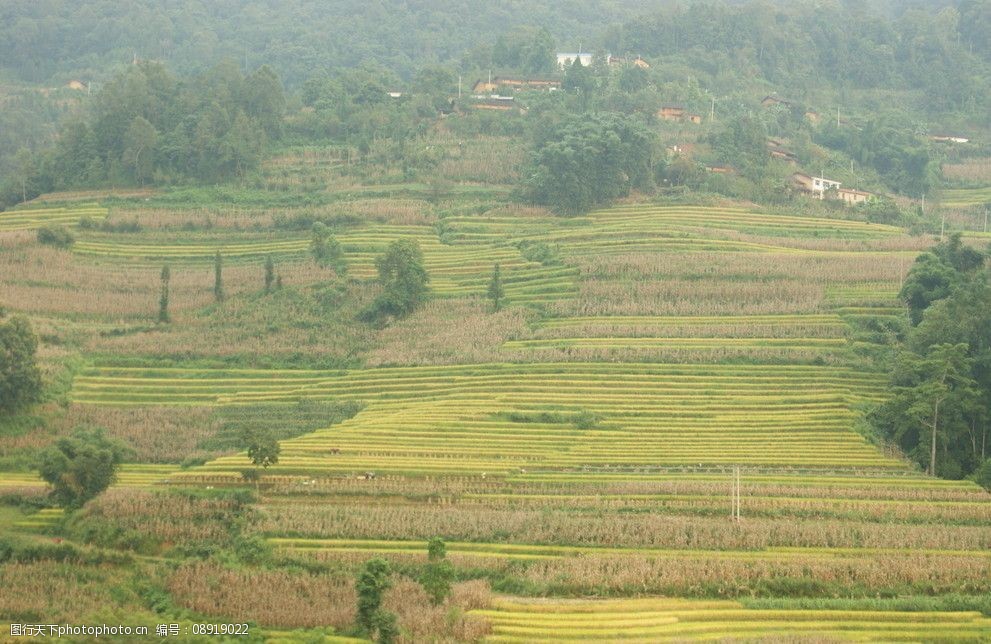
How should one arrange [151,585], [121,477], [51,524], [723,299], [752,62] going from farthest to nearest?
1. [752,62]
2. [723,299]
3. [121,477]
4. [51,524]
5. [151,585]

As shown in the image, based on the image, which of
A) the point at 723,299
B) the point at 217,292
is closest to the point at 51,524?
the point at 217,292

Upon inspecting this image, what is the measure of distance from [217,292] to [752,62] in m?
51.7

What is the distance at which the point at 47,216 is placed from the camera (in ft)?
222

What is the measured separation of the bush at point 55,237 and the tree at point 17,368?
16539mm

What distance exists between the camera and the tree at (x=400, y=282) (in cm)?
5662

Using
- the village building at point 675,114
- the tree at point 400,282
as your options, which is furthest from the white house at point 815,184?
the tree at point 400,282

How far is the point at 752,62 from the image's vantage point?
322 feet

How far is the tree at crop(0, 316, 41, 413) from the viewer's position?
45438 millimetres

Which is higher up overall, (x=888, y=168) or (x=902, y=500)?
(x=888, y=168)

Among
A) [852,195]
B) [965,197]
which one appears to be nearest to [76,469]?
[852,195]

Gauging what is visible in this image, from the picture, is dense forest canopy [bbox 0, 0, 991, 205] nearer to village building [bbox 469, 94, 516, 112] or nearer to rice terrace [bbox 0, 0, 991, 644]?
rice terrace [bbox 0, 0, 991, 644]

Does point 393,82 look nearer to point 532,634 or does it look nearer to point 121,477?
point 121,477

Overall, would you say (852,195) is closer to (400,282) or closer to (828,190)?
(828,190)

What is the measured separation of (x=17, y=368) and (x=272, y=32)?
75290mm
